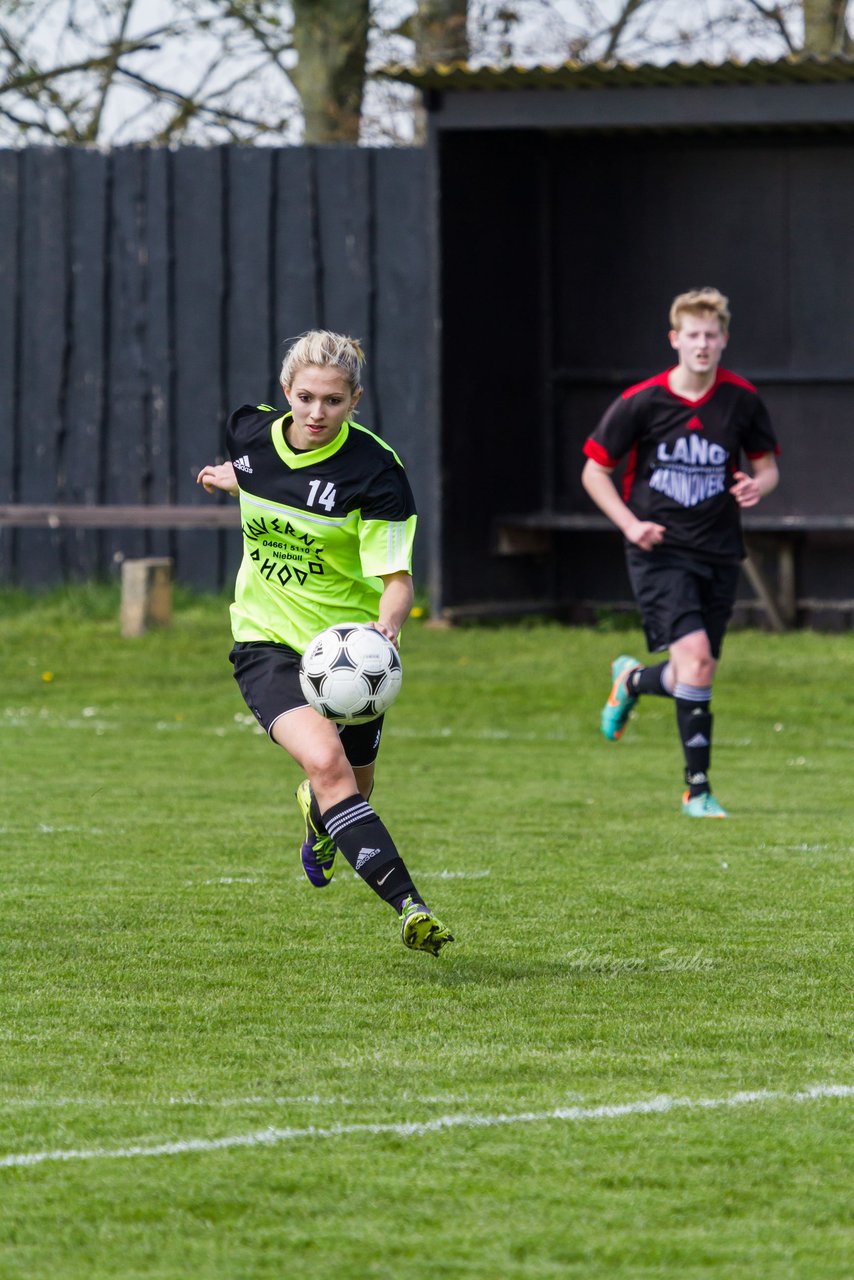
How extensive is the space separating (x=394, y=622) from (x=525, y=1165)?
6.95 ft

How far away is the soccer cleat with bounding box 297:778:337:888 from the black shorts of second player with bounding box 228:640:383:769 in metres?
0.25

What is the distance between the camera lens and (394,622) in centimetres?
532

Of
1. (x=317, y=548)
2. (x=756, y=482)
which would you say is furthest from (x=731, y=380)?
(x=317, y=548)

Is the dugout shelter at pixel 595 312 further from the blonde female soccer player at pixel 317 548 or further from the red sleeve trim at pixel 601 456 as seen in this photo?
the blonde female soccer player at pixel 317 548

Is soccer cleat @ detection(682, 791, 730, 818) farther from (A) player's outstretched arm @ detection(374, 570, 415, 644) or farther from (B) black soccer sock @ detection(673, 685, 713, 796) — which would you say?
(A) player's outstretched arm @ detection(374, 570, 415, 644)

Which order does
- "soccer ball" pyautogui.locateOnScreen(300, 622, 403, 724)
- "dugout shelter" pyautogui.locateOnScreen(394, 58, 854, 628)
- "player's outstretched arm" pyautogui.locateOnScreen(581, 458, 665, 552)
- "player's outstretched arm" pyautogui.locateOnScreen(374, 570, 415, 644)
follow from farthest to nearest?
1. "dugout shelter" pyautogui.locateOnScreen(394, 58, 854, 628)
2. "player's outstretched arm" pyautogui.locateOnScreen(581, 458, 665, 552)
3. "player's outstretched arm" pyautogui.locateOnScreen(374, 570, 415, 644)
4. "soccer ball" pyautogui.locateOnScreen(300, 622, 403, 724)

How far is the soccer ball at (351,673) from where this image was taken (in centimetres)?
515

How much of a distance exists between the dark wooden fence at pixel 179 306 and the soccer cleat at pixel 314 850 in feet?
30.1

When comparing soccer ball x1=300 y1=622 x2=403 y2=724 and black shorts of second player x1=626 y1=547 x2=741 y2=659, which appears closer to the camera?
soccer ball x1=300 y1=622 x2=403 y2=724

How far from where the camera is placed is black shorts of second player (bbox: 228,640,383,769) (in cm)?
545

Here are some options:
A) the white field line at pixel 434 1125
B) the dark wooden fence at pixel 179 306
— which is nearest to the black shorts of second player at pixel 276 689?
the white field line at pixel 434 1125

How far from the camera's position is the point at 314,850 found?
5961mm

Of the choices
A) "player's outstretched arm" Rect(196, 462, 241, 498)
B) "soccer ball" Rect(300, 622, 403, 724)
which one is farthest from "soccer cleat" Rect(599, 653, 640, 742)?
"soccer ball" Rect(300, 622, 403, 724)

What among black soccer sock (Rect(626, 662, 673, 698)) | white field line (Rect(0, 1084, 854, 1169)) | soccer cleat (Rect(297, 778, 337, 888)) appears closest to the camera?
white field line (Rect(0, 1084, 854, 1169))
